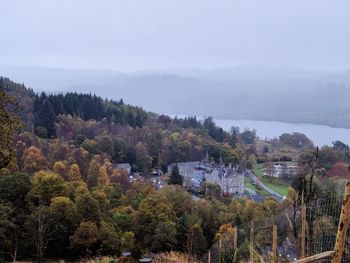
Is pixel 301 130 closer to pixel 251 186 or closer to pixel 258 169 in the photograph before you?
pixel 258 169

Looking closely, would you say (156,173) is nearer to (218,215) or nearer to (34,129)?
(34,129)

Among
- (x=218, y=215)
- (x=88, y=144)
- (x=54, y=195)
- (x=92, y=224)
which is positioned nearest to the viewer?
(x=92, y=224)

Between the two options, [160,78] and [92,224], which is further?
[160,78]

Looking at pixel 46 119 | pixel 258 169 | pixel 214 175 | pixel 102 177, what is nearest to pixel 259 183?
pixel 214 175

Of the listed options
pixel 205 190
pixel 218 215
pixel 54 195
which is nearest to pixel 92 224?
pixel 54 195

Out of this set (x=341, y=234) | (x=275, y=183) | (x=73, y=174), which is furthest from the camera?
(x=275, y=183)

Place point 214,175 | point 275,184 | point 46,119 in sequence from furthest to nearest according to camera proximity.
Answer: point 275,184 < point 214,175 < point 46,119

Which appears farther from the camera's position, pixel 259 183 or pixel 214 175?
pixel 259 183

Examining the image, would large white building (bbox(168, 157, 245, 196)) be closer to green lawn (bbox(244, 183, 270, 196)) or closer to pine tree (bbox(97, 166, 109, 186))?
green lawn (bbox(244, 183, 270, 196))
